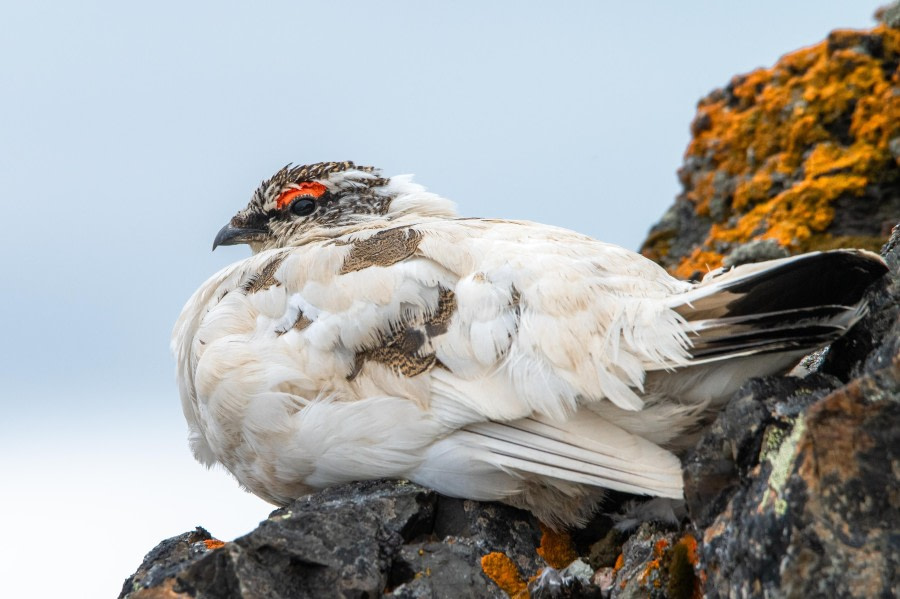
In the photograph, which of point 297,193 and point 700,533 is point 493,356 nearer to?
point 700,533

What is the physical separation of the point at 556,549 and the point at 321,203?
11.8 ft

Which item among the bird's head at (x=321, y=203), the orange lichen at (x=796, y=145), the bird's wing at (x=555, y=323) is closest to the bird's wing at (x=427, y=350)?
the bird's wing at (x=555, y=323)

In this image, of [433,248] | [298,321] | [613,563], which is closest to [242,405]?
[298,321]

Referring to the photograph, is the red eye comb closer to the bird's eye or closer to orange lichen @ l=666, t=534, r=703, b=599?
the bird's eye

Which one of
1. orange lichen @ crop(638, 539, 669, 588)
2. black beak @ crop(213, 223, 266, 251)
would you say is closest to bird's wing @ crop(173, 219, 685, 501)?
orange lichen @ crop(638, 539, 669, 588)

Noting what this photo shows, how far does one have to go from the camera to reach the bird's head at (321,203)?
7.38 m

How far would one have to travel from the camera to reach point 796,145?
906cm

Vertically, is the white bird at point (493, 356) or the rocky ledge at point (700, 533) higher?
the white bird at point (493, 356)

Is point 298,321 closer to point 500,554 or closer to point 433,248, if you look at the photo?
point 433,248

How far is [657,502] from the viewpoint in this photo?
→ 450 centimetres

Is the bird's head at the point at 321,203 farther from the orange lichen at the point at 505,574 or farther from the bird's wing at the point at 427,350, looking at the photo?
the orange lichen at the point at 505,574

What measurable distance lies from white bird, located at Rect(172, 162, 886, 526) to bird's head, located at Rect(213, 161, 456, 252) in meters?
1.53

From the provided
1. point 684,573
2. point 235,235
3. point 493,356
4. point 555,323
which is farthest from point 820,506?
point 235,235

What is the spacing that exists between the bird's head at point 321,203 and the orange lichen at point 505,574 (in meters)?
3.31
